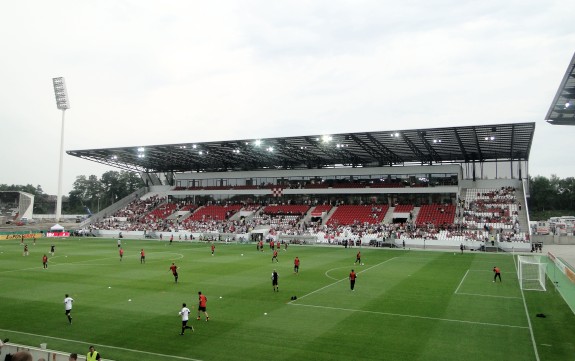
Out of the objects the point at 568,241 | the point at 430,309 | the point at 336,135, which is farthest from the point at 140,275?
the point at 568,241

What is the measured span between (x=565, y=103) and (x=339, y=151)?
141ft

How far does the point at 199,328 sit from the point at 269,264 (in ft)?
63.2

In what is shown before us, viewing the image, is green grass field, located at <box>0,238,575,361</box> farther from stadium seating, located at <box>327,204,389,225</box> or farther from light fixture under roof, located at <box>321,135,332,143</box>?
stadium seating, located at <box>327,204,389,225</box>

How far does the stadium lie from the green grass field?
0.34 ft

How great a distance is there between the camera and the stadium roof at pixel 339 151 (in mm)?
53812

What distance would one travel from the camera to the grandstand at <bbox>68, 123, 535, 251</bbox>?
Result: 5528 cm

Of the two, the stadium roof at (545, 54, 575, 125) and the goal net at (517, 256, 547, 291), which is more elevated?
the stadium roof at (545, 54, 575, 125)

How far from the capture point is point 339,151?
67.2m

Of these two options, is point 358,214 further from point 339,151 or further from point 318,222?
point 339,151

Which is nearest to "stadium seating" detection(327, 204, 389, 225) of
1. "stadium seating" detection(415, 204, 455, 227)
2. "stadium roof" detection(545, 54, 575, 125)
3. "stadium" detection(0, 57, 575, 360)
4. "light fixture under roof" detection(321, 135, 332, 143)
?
"stadium" detection(0, 57, 575, 360)

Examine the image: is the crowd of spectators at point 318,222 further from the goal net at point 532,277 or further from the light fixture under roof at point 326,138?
the goal net at point 532,277

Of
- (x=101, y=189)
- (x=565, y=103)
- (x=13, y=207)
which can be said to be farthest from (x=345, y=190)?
(x=101, y=189)

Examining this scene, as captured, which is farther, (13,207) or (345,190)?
(13,207)

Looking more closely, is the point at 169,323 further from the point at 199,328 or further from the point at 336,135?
the point at 336,135
